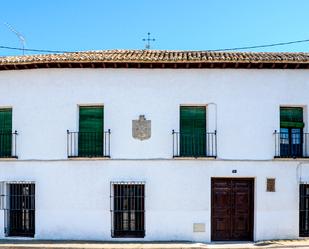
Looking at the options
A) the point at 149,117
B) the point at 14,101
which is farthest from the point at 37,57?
the point at 149,117

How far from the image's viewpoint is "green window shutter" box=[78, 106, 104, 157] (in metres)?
13.2

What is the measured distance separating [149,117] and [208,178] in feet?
8.21

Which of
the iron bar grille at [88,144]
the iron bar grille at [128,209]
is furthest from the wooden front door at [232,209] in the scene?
the iron bar grille at [88,144]

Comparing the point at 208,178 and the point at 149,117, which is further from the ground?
the point at 149,117

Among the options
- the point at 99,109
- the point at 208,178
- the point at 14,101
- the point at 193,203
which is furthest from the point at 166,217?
the point at 14,101

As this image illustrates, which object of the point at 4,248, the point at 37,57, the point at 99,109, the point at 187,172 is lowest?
the point at 4,248

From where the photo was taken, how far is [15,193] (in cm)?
1343

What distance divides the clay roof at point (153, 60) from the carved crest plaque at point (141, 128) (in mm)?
1646

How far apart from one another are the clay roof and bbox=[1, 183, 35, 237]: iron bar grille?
369cm

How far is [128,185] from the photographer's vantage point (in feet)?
42.9

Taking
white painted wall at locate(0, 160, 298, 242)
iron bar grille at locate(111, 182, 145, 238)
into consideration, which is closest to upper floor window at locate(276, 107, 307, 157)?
white painted wall at locate(0, 160, 298, 242)

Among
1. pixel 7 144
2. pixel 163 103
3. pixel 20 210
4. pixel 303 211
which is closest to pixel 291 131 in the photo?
pixel 303 211

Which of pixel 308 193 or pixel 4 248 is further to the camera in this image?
pixel 308 193

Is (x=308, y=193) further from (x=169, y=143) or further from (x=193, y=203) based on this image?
(x=169, y=143)
